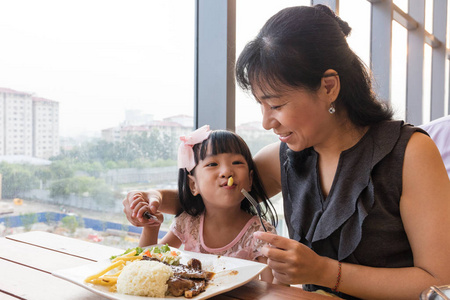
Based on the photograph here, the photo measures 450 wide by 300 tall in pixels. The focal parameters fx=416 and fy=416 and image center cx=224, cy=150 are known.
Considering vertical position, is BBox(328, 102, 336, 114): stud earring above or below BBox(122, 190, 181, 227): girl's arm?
above

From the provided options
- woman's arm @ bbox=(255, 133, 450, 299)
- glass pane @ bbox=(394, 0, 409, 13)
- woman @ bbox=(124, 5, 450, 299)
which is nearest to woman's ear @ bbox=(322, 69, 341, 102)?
woman @ bbox=(124, 5, 450, 299)

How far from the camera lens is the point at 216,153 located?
1.55 meters

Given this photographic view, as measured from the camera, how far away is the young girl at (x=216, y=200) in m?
1.51

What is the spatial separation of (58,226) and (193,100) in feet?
2.83

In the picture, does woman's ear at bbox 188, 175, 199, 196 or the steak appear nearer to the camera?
the steak

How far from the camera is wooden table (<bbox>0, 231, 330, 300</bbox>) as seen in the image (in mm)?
947

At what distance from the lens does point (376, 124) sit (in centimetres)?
133

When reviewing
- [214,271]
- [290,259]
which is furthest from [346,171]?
[214,271]

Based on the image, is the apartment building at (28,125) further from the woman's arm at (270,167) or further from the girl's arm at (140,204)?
the woman's arm at (270,167)

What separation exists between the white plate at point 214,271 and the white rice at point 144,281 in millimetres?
17

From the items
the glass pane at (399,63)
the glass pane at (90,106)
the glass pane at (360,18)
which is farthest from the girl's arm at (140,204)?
the glass pane at (399,63)

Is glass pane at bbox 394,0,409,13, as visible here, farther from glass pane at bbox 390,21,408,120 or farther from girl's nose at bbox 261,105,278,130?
girl's nose at bbox 261,105,278,130

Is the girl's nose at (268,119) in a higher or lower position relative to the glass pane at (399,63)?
lower

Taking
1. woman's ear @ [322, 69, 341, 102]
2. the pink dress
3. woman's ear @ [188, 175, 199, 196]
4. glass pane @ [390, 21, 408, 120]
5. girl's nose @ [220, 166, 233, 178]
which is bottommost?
the pink dress
